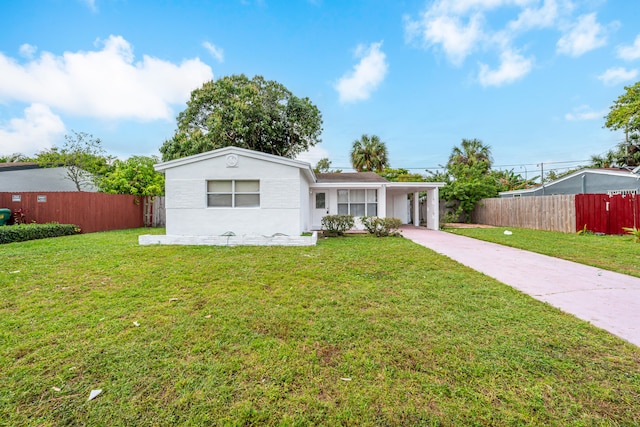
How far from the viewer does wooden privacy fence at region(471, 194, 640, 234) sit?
38.2ft

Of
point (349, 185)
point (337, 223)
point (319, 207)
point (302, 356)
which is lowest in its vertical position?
point (302, 356)

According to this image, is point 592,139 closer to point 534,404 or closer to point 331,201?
point 331,201

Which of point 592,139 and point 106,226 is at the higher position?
point 592,139

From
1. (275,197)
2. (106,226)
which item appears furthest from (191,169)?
(106,226)

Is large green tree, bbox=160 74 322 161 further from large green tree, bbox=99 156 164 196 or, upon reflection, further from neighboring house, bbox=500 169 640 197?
neighboring house, bbox=500 169 640 197

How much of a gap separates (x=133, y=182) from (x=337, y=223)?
13.6 metres

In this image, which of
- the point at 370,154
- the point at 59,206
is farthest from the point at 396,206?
the point at 59,206

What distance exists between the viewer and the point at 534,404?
6.72ft

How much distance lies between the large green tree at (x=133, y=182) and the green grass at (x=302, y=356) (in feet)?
43.9

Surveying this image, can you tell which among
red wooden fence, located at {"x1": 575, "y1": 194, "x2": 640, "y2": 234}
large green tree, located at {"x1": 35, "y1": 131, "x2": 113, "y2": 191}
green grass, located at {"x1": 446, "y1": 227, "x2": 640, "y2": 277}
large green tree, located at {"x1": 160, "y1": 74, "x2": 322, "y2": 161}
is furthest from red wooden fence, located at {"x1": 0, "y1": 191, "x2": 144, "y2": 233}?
red wooden fence, located at {"x1": 575, "y1": 194, "x2": 640, "y2": 234}

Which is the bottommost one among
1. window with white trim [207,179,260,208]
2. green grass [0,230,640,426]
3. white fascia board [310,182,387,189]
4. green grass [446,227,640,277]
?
green grass [0,230,640,426]

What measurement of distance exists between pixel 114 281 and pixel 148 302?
156 centimetres

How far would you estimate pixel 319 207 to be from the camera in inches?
586

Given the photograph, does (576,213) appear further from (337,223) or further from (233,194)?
(233,194)
